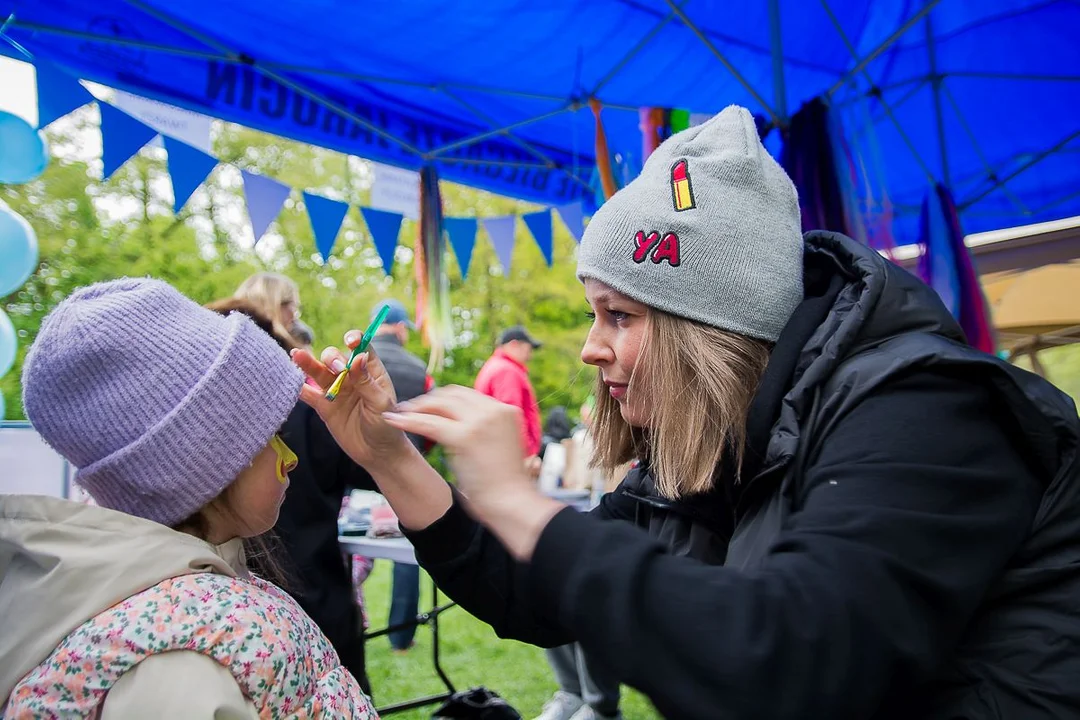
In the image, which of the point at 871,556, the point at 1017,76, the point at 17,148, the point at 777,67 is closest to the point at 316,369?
the point at 871,556

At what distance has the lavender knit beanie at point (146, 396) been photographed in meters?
1.17

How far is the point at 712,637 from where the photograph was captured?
2.62 feet

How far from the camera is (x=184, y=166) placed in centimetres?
407

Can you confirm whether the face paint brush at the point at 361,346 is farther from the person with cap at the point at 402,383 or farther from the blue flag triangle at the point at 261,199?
the blue flag triangle at the point at 261,199

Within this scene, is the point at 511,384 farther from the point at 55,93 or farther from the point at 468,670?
the point at 55,93

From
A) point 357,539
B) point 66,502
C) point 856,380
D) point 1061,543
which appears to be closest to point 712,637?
point 856,380

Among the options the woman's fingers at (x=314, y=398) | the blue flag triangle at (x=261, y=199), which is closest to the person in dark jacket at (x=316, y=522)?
the woman's fingers at (x=314, y=398)

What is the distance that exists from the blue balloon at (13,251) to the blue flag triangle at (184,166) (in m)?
0.77

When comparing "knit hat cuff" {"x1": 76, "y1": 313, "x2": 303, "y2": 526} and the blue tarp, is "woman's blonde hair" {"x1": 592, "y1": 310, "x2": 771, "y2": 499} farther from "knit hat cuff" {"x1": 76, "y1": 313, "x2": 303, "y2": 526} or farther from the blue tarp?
the blue tarp

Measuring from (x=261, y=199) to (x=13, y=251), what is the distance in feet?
5.41

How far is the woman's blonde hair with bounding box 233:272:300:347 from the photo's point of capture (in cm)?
260

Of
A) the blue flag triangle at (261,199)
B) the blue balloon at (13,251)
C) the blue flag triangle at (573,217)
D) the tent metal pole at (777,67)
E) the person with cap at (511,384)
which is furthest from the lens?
the blue flag triangle at (573,217)

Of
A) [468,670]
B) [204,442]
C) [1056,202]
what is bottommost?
[468,670]

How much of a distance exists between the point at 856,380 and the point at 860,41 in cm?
457
